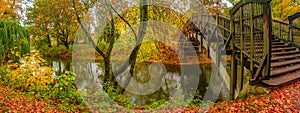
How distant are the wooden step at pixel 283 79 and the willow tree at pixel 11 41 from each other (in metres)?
10.7

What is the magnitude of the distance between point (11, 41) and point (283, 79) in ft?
40.1

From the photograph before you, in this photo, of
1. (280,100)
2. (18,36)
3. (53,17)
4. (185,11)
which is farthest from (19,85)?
(53,17)

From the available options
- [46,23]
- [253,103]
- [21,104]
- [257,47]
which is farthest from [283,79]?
[46,23]

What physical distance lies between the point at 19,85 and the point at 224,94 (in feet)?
27.9

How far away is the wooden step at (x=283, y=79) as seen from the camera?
4881 mm

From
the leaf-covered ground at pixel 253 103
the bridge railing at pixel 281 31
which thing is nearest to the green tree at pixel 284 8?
the bridge railing at pixel 281 31

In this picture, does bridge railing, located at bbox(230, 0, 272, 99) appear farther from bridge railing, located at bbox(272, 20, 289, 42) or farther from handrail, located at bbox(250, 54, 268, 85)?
bridge railing, located at bbox(272, 20, 289, 42)

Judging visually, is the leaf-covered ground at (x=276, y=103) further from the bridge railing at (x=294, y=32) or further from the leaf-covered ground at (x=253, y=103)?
the bridge railing at (x=294, y=32)

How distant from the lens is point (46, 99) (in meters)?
5.73

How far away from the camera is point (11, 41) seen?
9586mm

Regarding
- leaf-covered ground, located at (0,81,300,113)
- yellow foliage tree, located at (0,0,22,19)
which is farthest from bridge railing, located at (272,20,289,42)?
yellow foliage tree, located at (0,0,22,19)

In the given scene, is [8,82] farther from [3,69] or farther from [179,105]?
[179,105]

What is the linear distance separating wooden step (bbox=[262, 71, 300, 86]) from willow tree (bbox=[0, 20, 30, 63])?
420 inches

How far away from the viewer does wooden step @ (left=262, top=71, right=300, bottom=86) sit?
16.0ft
